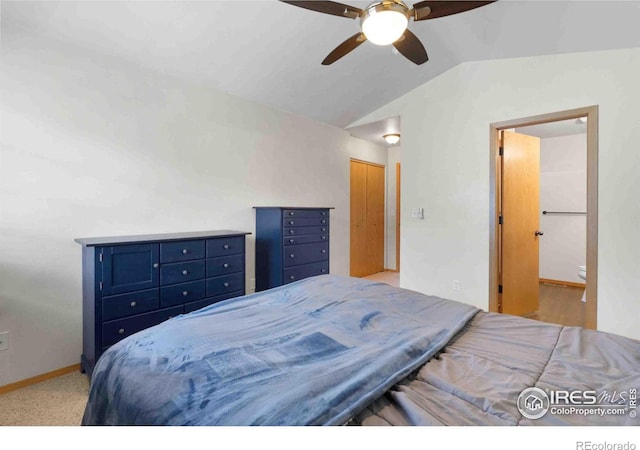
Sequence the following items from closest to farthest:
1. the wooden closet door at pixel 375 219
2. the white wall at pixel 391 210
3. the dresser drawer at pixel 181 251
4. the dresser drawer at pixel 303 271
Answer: the dresser drawer at pixel 181 251, the dresser drawer at pixel 303 271, the wooden closet door at pixel 375 219, the white wall at pixel 391 210

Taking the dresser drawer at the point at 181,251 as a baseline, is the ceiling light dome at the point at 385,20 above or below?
above

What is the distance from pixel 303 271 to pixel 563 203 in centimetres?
415

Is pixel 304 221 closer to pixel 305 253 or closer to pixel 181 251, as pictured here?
pixel 305 253

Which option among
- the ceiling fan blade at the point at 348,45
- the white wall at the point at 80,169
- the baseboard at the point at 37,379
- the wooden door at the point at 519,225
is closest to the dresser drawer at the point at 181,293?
the white wall at the point at 80,169

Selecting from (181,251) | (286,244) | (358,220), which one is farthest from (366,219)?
(181,251)

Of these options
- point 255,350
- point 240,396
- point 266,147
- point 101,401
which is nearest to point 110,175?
point 266,147

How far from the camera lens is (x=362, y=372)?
2.81 feet

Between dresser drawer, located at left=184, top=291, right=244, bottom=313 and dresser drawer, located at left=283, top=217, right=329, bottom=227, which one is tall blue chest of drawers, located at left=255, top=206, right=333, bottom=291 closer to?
dresser drawer, located at left=283, top=217, right=329, bottom=227

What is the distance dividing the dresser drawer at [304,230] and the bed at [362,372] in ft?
5.79

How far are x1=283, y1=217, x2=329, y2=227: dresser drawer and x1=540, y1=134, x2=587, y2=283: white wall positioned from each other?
369cm

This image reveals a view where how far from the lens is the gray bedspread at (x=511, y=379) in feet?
2.43

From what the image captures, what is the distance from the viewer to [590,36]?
229cm

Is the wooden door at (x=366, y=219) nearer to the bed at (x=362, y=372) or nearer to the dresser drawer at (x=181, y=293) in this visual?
the dresser drawer at (x=181, y=293)

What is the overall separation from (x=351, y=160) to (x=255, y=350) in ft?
13.0
